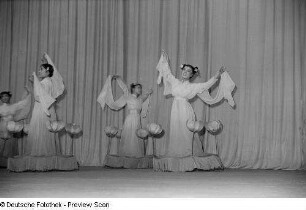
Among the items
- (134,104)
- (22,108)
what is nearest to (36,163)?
(22,108)

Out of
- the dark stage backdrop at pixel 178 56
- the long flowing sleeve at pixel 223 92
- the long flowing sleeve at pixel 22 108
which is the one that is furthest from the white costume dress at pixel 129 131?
the long flowing sleeve at pixel 22 108

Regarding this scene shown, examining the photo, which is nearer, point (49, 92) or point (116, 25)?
point (49, 92)

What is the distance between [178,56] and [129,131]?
1578mm

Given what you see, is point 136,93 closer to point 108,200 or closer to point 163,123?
point 163,123

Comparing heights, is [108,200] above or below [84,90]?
below

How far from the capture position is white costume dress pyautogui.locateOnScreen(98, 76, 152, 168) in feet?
26.0

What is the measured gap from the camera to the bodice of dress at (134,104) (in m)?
8.21

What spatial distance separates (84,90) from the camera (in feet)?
29.7

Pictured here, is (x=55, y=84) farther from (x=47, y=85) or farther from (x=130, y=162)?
(x=130, y=162)

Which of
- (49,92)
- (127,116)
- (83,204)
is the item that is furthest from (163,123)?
(83,204)

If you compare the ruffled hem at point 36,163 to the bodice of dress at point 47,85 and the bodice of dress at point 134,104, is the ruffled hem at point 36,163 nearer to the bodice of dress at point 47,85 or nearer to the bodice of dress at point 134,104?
the bodice of dress at point 47,85

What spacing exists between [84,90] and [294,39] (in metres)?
3.69

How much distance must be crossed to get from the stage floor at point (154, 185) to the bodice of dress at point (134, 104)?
5.09 ft

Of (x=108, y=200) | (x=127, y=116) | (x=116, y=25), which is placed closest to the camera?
(x=108, y=200)
